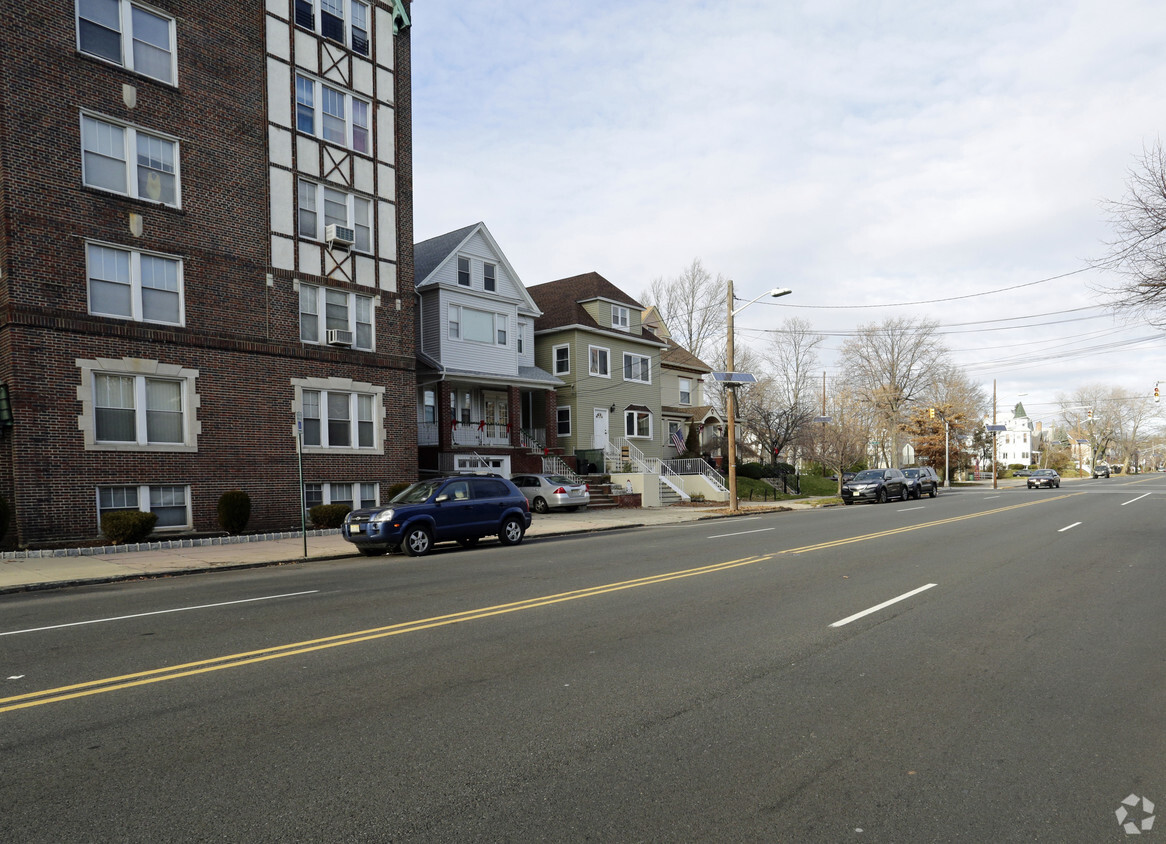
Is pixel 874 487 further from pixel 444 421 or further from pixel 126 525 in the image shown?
pixel 126 525

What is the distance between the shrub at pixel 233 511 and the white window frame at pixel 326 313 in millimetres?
5087

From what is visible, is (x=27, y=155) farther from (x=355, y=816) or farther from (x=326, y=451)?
(x=355, y=816)

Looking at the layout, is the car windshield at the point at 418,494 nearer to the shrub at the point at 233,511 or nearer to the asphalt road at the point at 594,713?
the shrub at the point at 233,511

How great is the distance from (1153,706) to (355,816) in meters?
5.39

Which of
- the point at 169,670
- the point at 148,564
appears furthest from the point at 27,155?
the point at 169,670

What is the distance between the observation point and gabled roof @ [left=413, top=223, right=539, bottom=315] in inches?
→ 1182

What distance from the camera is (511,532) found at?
17.9 m

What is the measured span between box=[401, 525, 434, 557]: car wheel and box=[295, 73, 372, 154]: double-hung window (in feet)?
44.6

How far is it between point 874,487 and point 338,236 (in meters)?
25.9

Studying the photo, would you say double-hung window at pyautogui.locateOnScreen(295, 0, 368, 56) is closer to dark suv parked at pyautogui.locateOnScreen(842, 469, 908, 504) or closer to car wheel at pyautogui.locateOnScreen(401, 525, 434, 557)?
car wheel at pyautogui.locateOnScreen(401, 525, 434, 557)

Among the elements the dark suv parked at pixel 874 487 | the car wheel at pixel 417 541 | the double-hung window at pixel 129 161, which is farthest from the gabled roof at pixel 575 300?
the car wheel at pixel 417 541

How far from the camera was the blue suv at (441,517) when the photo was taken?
15.8 metres

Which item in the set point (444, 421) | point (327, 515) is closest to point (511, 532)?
point (327, 515)

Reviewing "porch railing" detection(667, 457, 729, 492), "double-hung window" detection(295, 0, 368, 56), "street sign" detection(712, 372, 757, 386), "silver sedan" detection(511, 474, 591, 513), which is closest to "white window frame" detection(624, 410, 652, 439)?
"porch railing" detection(667, 457, 729, 492)
